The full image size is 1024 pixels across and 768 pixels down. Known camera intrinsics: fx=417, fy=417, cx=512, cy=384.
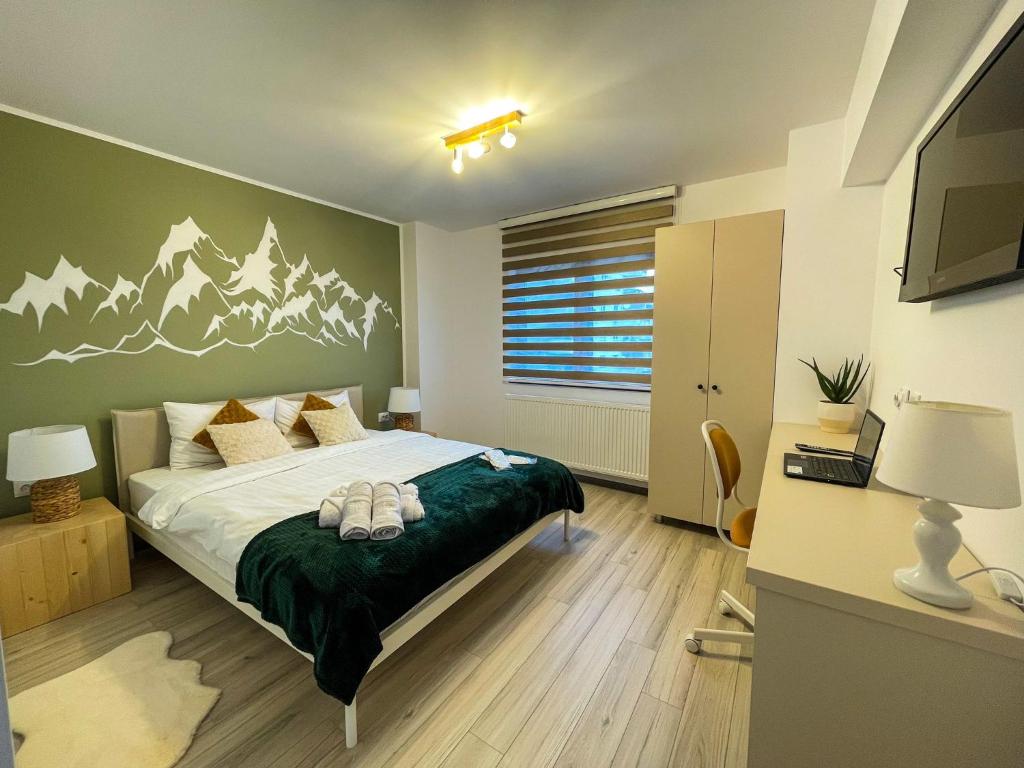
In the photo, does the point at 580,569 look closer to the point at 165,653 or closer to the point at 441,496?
the point at 441,496

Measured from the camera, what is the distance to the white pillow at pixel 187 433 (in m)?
2.54

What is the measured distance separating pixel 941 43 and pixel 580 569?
2579mm

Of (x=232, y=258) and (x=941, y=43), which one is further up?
(x=941, y=43)

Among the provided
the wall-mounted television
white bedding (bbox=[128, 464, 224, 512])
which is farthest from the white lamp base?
white bedding (bbox=[128, 464, 224, 512])

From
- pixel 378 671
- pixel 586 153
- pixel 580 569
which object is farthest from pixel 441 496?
pixel 586 153

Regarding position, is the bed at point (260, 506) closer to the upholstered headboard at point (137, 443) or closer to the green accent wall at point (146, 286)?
the upholstered headboard at point (137, 443)

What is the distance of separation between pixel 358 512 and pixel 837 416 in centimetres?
250

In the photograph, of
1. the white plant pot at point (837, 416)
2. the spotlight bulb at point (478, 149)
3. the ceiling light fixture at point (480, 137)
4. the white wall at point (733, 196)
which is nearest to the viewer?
the ceiling light fixture at point (480, 137)

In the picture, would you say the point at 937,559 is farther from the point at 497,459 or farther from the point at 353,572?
the point at 497,459

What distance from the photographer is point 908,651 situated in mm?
846

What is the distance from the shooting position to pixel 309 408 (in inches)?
126

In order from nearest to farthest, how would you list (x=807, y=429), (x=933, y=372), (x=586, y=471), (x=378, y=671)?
(x=933, y=372)
(x=378, y=671)
(x=807, y=429)
(x=586, y=471)

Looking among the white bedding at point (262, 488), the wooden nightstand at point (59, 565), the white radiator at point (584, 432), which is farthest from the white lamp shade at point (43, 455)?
the white radiator at point (584, 432)

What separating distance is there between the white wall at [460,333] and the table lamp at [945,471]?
117 inches
